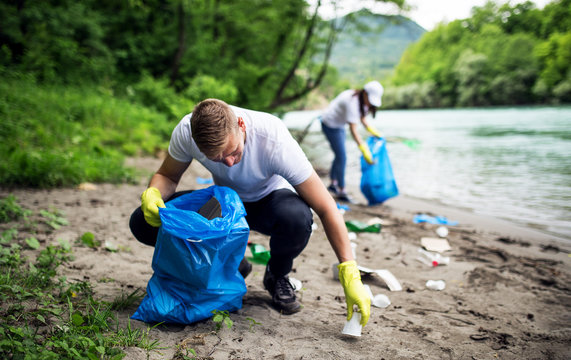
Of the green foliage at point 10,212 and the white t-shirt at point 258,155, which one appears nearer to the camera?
the white t-shirt at point 258,155

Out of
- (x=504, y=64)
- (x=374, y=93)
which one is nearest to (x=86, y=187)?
(x=374, y=93)

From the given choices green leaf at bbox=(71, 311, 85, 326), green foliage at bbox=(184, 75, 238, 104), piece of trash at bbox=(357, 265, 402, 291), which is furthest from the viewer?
green foliage at bbox=(184, 75, 238, 104)

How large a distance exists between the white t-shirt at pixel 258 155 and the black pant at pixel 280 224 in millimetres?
108

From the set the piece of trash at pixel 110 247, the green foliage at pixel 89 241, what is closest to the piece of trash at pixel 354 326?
the piece of trash at pixel 110 247

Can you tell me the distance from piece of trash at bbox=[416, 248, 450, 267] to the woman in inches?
65.9

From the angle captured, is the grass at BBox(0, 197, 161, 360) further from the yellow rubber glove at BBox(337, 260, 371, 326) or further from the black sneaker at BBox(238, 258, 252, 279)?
the yellow rubber glove at BBox(337, 260, 371, 326)

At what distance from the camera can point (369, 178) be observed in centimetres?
439

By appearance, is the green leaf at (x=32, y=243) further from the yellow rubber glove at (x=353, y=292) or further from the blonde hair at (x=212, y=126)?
the yellow rubber glove at (x=353, y=292)

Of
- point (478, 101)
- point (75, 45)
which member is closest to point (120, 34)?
point (75, 45)

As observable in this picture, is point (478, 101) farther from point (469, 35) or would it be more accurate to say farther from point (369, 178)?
point (369, 178)

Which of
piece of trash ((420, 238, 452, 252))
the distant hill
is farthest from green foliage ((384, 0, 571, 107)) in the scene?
piece of trash ((420, 238, 452, 252))

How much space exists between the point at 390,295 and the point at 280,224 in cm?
92

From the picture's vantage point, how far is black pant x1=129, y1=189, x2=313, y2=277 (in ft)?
5.68

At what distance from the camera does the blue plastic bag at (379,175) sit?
4.31 m
